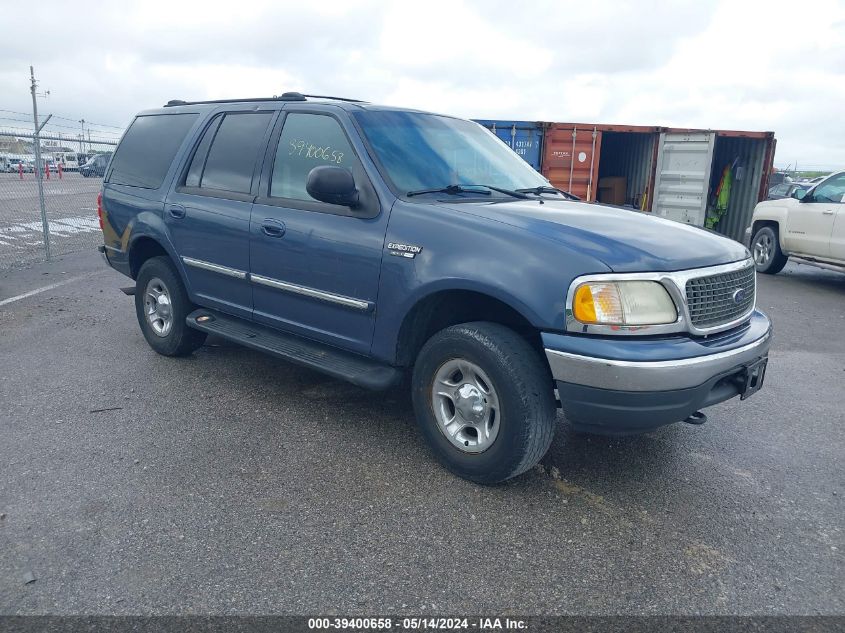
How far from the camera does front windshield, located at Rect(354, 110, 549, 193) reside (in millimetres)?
3881

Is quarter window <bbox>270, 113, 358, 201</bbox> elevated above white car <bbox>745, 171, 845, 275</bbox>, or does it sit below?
above

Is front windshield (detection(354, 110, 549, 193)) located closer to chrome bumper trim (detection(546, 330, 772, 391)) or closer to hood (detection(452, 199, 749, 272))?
hood (detection(452, 199, 749, 272))

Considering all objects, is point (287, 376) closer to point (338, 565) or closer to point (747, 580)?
point (338, 565)

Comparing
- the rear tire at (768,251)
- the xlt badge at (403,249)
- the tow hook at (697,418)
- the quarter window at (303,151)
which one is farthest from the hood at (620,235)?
the rear tire at (768,251)

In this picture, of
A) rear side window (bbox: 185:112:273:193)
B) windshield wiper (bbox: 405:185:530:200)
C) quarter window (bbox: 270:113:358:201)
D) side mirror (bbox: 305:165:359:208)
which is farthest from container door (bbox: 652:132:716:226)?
side mirror (bbox: 305:165:359:208)

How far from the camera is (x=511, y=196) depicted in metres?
4.03

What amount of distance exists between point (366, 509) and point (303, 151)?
2.26m

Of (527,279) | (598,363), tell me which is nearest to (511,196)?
(527,279)

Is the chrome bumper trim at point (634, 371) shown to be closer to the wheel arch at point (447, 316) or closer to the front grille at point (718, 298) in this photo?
the front grille at point (718, 298)

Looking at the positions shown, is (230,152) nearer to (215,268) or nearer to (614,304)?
(215,268)

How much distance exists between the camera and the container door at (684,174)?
1333 centimetres

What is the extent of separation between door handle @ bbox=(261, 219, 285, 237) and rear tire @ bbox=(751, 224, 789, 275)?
903cm

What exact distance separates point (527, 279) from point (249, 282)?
2.13 metres

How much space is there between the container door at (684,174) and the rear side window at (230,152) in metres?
10.6
